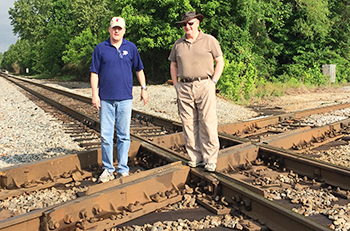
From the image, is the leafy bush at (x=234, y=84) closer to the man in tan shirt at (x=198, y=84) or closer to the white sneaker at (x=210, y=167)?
the man in tan shirt at (x=198, y=84)

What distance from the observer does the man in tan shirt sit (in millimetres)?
3600

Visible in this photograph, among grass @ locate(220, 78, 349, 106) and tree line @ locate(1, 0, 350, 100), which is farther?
tree line @ locate(1, 0, 350, 100)

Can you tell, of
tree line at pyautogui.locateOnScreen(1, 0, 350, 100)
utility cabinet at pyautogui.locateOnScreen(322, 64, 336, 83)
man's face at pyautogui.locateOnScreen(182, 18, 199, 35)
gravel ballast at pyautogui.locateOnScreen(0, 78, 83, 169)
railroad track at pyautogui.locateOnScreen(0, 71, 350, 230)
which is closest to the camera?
railroad track at pyautogui.locateOnScreen(0, 71, 350, 230)

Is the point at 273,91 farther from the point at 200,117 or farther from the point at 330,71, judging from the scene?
the point at 200,117

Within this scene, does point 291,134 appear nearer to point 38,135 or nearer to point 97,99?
point 97,99

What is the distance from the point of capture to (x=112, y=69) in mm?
3707

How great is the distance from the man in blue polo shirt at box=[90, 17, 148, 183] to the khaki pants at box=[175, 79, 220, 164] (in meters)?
0.62

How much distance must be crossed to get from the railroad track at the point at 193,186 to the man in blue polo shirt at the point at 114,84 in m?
0.52

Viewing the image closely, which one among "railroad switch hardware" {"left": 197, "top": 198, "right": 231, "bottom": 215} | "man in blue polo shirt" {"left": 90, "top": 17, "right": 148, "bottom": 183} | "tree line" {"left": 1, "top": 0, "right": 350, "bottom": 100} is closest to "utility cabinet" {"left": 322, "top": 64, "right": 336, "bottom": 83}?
"tree line" {"left": 1, "top": 0, "right": 350, "bottom": 100}

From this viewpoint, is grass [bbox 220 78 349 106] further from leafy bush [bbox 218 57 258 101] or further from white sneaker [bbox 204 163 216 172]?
white sneaker [bbox 204 163 216 172]

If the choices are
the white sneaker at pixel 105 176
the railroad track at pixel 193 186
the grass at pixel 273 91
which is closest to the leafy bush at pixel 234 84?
the grass at pixel 273 91

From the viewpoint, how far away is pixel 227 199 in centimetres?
324

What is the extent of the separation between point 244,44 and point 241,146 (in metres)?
17.1

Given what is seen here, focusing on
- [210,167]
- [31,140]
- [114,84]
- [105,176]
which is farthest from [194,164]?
[31,140]
